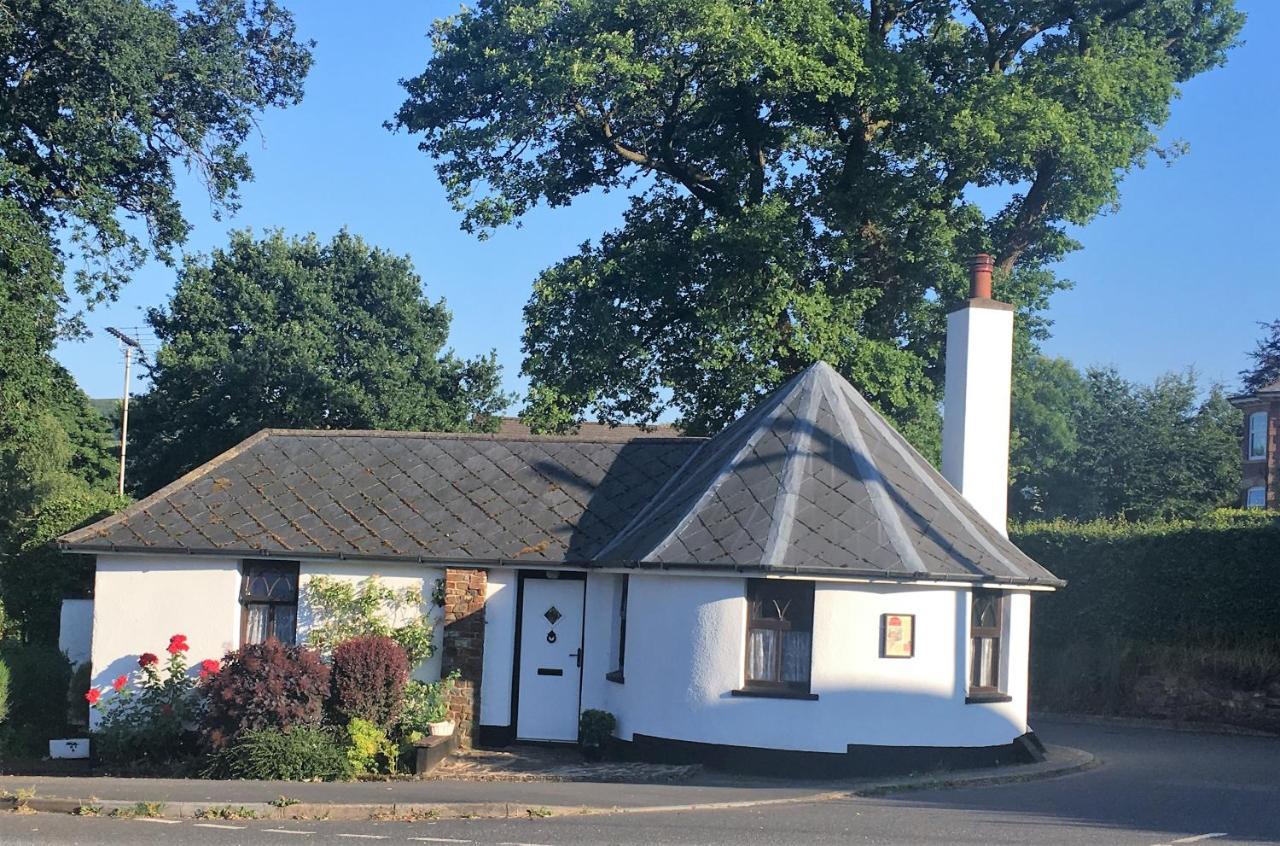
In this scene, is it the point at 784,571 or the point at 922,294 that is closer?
the point at 784,571

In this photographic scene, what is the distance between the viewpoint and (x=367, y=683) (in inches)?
642

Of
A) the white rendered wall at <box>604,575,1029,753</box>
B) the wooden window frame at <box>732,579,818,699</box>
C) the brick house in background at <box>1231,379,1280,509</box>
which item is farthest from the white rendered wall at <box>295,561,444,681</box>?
the brick house in background at <box>1231,379,1280,509</box>

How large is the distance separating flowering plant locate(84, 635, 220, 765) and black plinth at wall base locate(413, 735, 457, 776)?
9.31 feet

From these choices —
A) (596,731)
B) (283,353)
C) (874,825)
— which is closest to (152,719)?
(596,731)

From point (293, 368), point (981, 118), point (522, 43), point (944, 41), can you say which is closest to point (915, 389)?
point (981, 118)

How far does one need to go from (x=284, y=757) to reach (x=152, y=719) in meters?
3.12

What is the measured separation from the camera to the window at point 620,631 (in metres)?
17.9

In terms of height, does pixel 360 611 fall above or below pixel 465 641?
above

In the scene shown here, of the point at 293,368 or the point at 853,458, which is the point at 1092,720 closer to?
the point at 853,458

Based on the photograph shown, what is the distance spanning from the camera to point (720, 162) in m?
29.9

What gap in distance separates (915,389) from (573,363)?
6.95 metres

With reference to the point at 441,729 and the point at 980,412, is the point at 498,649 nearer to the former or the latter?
the point at 441,729

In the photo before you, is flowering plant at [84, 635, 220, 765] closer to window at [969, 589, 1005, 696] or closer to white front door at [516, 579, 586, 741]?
white front door at [516, 579, 586, 741]

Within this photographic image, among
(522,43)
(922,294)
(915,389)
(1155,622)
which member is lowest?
(1155,622)
